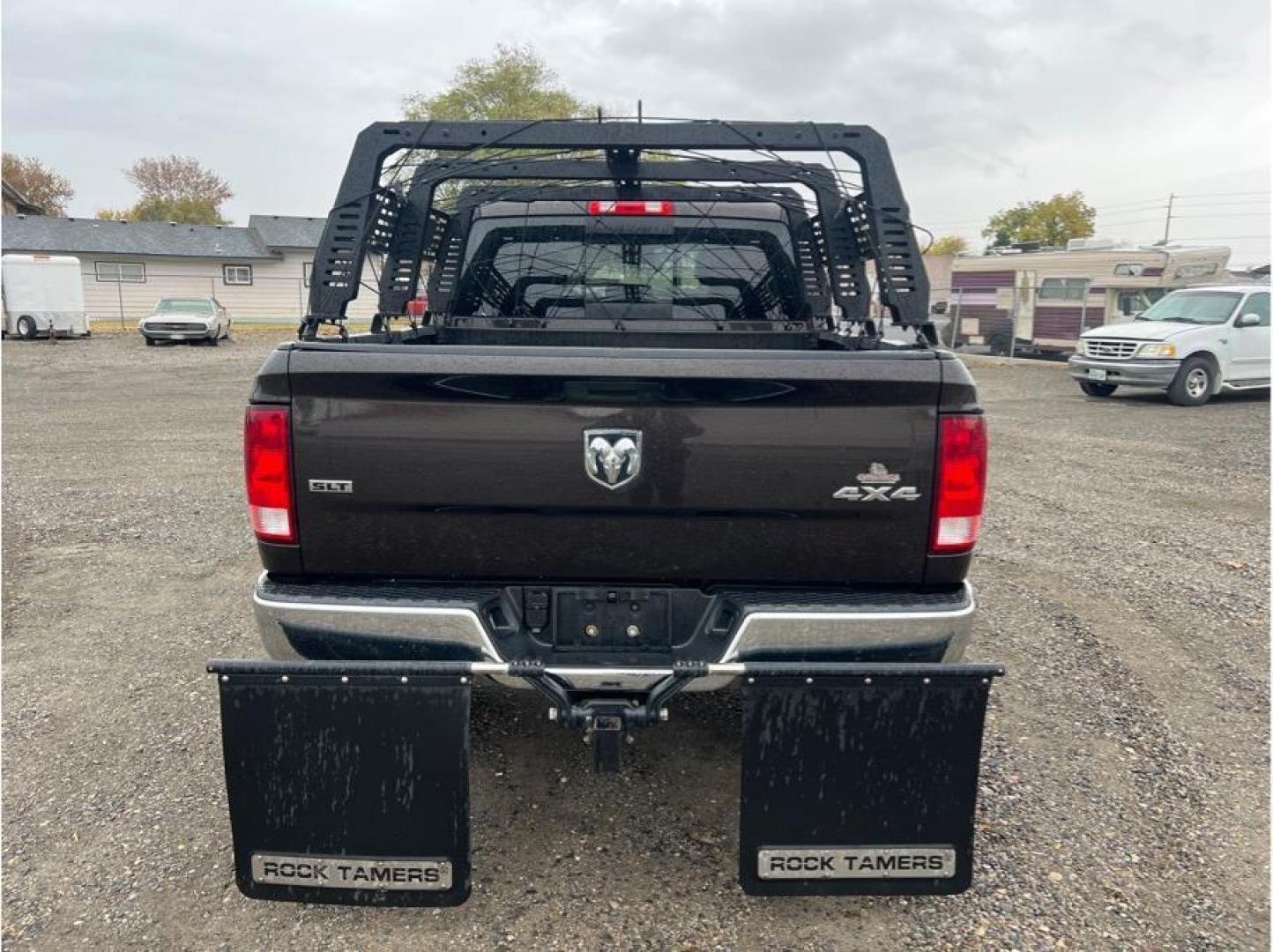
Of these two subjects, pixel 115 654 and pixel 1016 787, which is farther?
pixel 115 654

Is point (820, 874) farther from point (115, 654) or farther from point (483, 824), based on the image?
point (115, 654)

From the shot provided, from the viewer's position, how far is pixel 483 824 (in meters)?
2.98

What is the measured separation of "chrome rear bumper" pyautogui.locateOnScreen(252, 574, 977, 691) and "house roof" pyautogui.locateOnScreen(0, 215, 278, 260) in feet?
141

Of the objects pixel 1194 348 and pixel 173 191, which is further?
pixel 173 191

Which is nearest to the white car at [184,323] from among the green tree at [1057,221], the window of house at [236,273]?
the window of house at [236,273]

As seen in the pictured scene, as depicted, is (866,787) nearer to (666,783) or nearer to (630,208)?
(666,783)

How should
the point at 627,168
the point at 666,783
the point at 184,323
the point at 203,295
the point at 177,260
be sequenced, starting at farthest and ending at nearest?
the point at 203,295 → the point at 177,260 → the point at 184,323 → the point at 627,168 → the point at 666,783

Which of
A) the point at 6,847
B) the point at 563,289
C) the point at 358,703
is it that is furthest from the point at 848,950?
the point at 563,289

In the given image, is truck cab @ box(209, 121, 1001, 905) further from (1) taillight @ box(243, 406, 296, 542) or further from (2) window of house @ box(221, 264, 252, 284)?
(2) window of house @ box(221, 264, 252, 284)

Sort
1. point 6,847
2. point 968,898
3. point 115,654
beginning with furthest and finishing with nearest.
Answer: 1. point 115,654
2. point 6,847
3. point 968,898

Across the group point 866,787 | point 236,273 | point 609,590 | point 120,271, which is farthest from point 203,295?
point 866,787

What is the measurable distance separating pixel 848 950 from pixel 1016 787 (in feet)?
3.69

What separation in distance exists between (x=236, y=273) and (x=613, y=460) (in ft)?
144

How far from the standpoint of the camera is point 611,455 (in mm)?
2469
